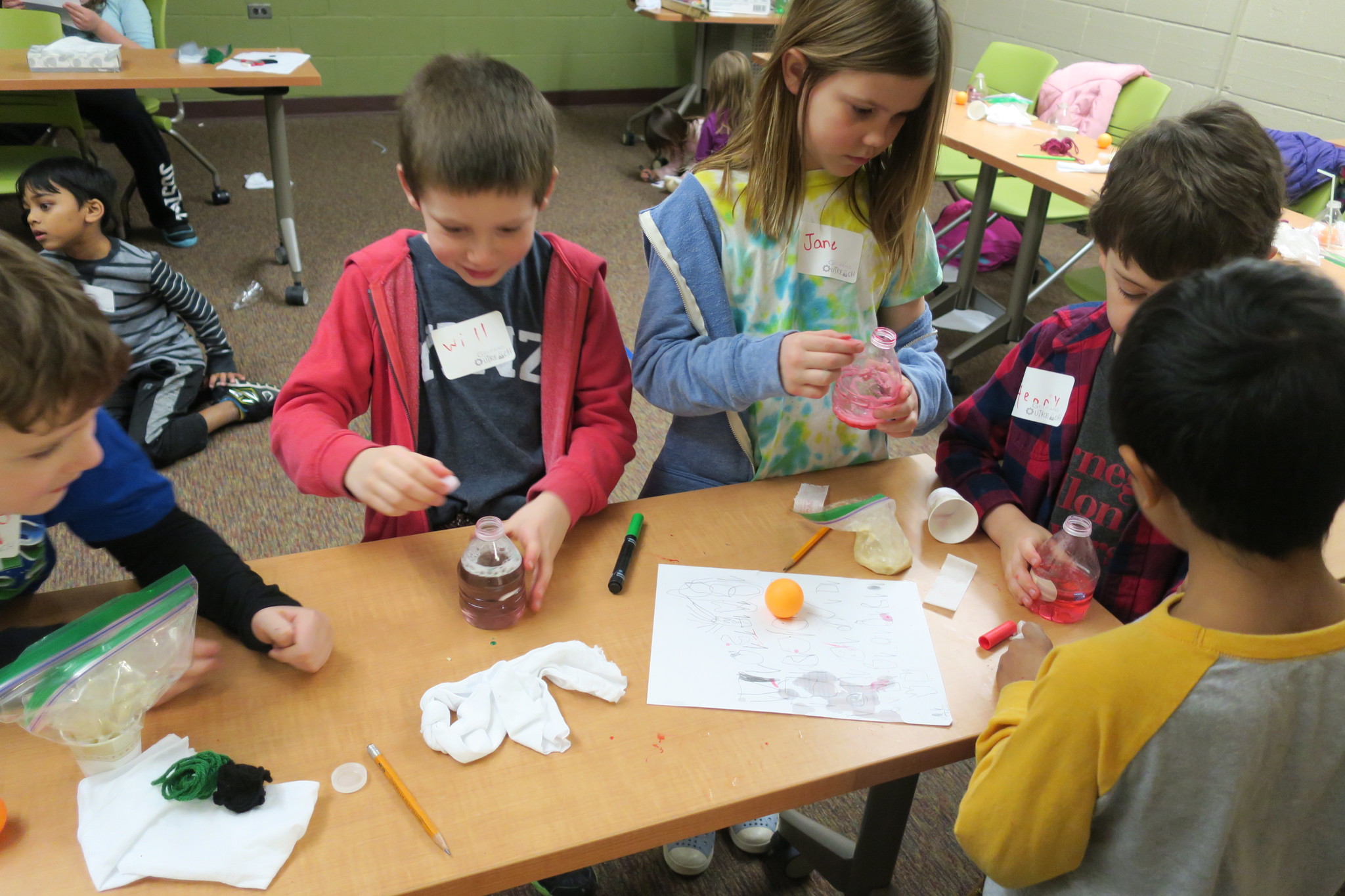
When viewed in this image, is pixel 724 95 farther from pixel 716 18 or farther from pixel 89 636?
pixel 89 636

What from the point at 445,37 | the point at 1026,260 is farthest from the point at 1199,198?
the point at 445,37

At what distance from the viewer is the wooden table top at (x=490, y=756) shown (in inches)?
31.2

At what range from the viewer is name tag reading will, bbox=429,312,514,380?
130 cm

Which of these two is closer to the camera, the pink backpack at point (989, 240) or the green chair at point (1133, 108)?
the green chair at point (1133, 108)

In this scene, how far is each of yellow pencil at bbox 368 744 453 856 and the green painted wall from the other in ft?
15.9

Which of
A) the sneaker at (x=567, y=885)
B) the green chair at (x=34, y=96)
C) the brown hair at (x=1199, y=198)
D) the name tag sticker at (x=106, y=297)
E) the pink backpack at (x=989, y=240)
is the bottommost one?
the sneaker at (x=567, y=885)

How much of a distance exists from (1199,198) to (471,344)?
3.25ft

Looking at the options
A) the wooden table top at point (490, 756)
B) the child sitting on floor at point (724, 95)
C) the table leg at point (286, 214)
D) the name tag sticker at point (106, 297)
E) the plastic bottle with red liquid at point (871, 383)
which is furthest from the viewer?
the child sitting on floor at point (724, 95)

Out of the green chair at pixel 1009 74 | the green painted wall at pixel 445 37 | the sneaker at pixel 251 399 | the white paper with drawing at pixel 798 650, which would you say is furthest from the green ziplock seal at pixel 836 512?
the green painted wall at pixel 445 37

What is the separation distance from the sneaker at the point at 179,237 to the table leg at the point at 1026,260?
357 centimetres

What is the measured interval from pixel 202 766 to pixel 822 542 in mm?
772

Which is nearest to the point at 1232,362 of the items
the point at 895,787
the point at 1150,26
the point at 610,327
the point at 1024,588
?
the point at 1024,588

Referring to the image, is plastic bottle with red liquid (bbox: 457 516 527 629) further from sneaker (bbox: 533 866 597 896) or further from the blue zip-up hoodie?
sneaker (bbox: 533 866 597 896)

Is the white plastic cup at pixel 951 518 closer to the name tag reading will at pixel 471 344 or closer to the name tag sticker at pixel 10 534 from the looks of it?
the name tag reading will at pixel 471 344
